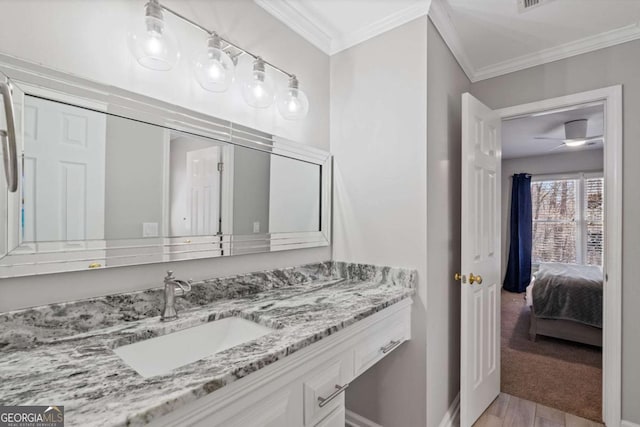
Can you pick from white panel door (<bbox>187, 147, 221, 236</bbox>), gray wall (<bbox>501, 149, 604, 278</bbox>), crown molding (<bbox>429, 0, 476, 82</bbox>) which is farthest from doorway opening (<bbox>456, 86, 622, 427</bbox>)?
gray wall (<bbox>501, 149, 604, 278</bbox>)

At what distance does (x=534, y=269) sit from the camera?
5730mm

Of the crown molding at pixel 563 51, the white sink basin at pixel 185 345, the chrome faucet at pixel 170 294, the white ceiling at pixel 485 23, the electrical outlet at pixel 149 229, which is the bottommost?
the white sink basin at pixel 185 345

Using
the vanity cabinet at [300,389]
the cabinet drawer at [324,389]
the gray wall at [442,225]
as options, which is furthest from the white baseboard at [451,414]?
the cabinet drawer at [324,389]

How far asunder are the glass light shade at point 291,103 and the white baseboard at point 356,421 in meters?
1.77

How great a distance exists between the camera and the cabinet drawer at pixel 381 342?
1305 mm

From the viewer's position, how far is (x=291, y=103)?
1.71 meters

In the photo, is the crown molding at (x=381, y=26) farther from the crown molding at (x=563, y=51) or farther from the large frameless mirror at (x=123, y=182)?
the crown molding at (x=563, y=51)

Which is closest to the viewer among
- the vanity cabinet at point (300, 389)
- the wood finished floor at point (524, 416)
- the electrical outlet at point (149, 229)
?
the vanity cabinet at point (300, 389)

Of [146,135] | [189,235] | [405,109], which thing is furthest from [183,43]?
[405,109]

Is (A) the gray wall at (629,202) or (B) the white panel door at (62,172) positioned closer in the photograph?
(B) the white panel door at (62,172)

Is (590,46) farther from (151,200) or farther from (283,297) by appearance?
(151,200)

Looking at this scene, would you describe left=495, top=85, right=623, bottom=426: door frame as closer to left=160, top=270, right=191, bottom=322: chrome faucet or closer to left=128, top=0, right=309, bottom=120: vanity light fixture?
left=128, top=0, right=309, bottom=120: vanity light fixture

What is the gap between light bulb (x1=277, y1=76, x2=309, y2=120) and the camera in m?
1.70

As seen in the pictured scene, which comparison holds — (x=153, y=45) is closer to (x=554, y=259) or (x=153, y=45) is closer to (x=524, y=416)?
(x=524, y=416)
